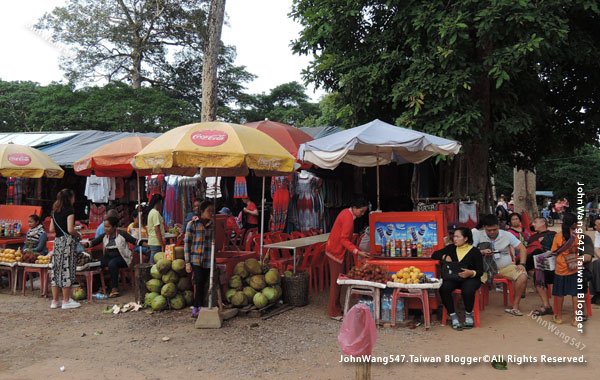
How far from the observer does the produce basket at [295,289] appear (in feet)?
23.1

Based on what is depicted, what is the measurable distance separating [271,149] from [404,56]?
15.0ft

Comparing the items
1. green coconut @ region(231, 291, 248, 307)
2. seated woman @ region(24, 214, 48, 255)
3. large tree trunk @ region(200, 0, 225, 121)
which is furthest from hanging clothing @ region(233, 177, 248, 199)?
green coconut @ region(231, 291, 248, 307)

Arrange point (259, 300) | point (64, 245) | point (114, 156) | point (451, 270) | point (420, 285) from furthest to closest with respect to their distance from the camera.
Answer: point (114, 156) < point (64, 245) < point (259, 300) < point (451, 270) < point (420, 285)

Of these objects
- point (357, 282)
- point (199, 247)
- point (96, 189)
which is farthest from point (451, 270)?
point (96, 189)

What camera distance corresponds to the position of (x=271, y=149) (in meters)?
6.18

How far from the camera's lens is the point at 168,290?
22.1ft

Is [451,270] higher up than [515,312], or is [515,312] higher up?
[451,270]

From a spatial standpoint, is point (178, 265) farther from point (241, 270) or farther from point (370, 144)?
point (370, 144)

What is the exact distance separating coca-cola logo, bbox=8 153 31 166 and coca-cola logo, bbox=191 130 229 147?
5.30m

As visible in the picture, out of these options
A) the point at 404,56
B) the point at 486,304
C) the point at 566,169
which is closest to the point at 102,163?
the point at 404,56

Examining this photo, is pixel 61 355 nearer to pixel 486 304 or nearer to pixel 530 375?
pixel 530 375

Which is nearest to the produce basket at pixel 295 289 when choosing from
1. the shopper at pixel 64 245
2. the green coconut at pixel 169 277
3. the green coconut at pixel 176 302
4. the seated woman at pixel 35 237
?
the green coconut at pixel 176 302

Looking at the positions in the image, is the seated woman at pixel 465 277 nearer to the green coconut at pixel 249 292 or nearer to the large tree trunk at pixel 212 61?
the green coconut at pixel 249 292

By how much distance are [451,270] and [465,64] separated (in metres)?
4.29
